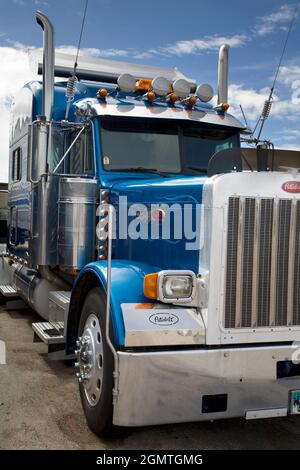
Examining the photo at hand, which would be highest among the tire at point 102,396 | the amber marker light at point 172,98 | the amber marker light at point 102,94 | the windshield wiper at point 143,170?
the amber marker light at point 172,98

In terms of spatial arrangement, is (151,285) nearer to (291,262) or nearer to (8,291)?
(291,262)

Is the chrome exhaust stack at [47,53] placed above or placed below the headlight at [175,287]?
above

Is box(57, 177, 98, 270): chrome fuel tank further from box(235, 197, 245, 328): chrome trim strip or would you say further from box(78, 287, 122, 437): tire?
box(235, 197, 245, 328): chrome trim strip

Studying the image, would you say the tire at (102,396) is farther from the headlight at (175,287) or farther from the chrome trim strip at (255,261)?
the chrome trim strip at (255,261)

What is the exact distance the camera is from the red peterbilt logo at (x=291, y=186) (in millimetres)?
3354

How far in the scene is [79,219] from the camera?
194 inches

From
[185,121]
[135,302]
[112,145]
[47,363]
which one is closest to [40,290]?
[47,363]

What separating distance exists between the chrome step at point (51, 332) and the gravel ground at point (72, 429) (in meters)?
0.42

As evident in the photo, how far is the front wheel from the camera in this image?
11.3 feet

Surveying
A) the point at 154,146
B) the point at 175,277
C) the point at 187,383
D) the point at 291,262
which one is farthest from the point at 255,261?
the point at 154,146

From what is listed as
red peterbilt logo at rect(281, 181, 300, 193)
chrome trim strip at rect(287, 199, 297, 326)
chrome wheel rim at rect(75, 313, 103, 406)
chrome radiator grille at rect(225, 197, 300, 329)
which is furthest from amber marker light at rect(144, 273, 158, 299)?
red peterbilt logo at rect(281, 181, 300, 193)

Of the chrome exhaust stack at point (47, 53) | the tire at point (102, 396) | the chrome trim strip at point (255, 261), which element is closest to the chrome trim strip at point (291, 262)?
the chrome trim strip at point (255, 261)

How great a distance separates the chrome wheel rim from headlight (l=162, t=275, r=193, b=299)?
675 mm

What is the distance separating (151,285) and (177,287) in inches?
6.5
